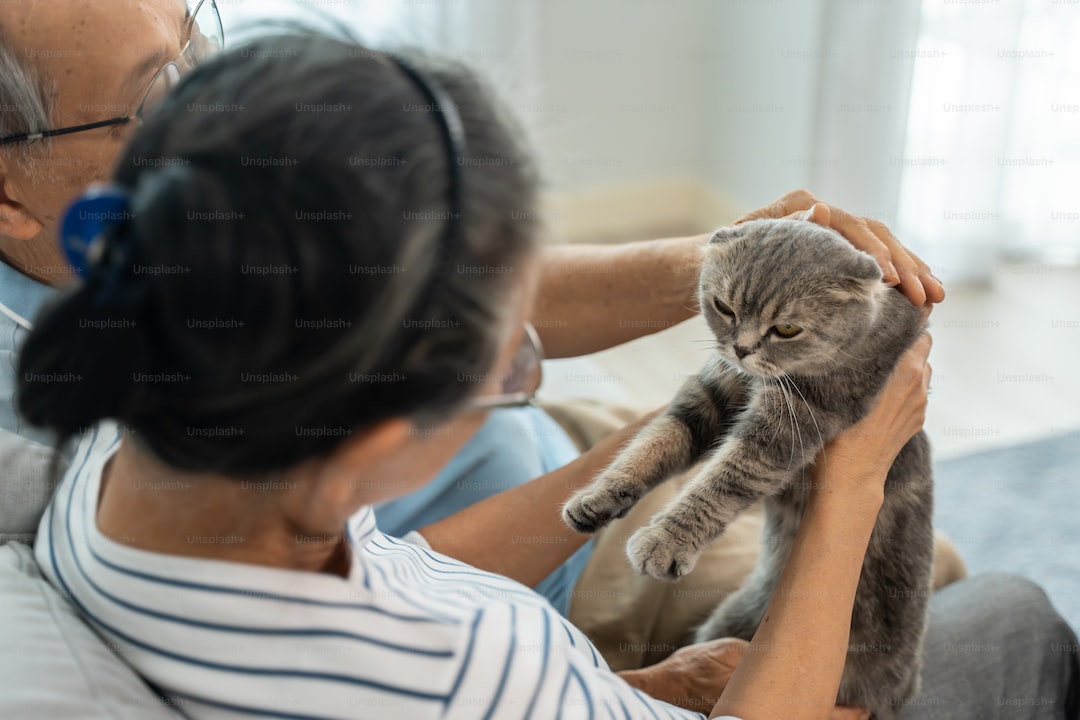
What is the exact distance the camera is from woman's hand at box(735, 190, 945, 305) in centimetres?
121

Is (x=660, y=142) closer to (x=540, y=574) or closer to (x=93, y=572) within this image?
(x=540, y=574)

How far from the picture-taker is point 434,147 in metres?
0.60

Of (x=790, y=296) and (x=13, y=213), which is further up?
(x=13, y=213)

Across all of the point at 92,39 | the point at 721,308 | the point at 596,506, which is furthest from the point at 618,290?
the point at 92,39

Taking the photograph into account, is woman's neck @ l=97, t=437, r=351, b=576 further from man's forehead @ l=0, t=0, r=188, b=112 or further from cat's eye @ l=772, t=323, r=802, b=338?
cat's eye @ l=772, t=323, r=802, b=338

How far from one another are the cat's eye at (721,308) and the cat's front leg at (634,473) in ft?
0.55

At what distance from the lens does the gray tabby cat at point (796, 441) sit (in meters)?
1.16

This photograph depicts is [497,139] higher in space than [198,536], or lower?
higher

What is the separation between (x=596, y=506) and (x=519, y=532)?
0.13 m

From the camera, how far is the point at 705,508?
118cm

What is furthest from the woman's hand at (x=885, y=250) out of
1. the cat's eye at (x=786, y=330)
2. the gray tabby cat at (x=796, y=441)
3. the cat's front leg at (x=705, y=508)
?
the cat's front leg at (x=705, y=508)

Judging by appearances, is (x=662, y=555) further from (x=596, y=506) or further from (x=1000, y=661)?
(x=1000, y=661)

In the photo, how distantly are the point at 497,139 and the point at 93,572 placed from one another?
0.47m

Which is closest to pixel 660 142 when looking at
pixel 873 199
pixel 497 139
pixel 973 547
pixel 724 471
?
pixel 873 199
